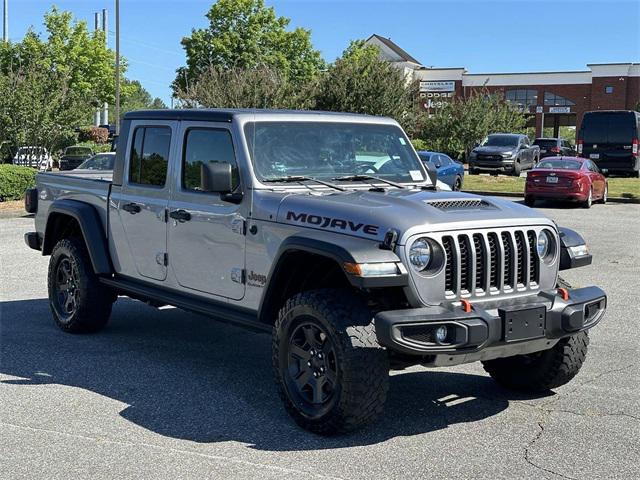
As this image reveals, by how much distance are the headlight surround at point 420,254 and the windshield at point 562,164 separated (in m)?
18.7

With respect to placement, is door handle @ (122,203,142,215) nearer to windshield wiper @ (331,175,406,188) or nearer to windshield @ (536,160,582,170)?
windshield wiper @ (331,175,406,188)

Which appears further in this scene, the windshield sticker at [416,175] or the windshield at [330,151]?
the windshield sticker at [416,175]

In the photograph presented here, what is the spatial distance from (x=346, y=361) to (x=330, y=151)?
6.36ft

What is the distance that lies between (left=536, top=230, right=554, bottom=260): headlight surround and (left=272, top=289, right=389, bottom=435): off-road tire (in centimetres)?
121

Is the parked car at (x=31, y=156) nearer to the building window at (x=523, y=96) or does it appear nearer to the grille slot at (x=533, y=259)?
the grille slot at (x=533, y=259)

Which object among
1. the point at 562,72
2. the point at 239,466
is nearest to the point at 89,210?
the point at 239,466

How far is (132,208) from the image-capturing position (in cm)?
670

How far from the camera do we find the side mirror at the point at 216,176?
5.39 metres

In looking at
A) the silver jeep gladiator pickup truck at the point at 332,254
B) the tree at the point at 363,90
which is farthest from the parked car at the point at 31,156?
the silver jeep gladiator pickup truck at the point at 332,254

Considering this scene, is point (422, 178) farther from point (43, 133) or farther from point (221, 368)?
point (43, 133)

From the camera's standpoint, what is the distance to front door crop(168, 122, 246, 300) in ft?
18.6

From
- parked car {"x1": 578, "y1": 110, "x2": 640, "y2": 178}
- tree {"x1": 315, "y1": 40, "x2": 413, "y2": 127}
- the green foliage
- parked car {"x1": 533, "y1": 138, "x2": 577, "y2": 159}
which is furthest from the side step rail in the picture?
parked car {"x1": 533, "y1": 138, "x2": 577, "y2": 159}

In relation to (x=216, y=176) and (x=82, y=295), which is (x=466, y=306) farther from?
(x=82, y=295)

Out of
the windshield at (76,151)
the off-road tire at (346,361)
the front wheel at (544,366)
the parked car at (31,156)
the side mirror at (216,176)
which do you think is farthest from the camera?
the windshield at (76,151)
